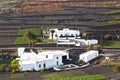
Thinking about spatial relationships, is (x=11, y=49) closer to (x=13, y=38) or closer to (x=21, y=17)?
(x=13, y=38)

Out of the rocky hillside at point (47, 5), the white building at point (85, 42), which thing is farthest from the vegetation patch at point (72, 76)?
the rocky hillside at point (47, 5)

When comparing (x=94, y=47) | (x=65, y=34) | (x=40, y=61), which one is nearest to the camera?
(x=40, y=61)

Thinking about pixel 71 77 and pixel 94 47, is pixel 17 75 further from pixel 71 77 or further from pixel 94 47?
pixel 94 47

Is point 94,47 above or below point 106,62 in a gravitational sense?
above

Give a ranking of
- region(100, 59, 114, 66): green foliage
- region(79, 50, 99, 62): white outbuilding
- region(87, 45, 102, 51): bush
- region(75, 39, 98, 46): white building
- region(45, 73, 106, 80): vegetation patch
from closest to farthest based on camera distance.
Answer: region(45, 73, 106, 80): vegetation patch → region(100, 59, 114, 66): green foliage → region(79, 50, 99, 62): white outbuilding → region(87, 45, 102, 51): bush → region(75, 39, 98, 46): white building

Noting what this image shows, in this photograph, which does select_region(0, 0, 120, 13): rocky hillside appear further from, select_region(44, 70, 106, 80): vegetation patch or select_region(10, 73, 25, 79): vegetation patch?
select_region(44, 70, 106, 80): vegetation patch

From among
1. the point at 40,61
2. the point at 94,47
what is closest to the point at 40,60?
the point at 40,61

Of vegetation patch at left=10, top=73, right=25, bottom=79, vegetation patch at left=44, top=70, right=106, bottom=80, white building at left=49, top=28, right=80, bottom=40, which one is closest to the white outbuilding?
vegetation patch at left=44, top=70, right=106, bottom=80
